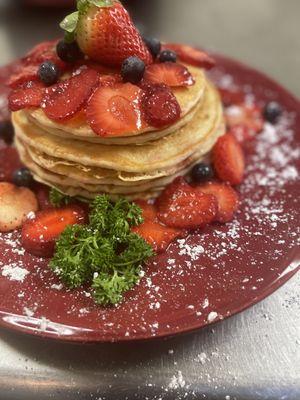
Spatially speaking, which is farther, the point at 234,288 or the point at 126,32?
the point at 126,32

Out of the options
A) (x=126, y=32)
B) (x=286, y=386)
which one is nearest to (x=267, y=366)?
(x=286, y=386)

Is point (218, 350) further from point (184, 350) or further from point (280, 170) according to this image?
point (280, 170)

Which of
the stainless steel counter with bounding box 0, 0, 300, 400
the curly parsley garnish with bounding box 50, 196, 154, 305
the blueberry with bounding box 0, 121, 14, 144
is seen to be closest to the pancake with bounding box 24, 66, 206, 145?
the curly parsley garnish with bounding box 50, 196, 154, 305

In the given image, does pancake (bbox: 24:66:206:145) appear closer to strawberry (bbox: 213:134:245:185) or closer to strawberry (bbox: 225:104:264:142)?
strawberry (bbox: 213:134:245:185)

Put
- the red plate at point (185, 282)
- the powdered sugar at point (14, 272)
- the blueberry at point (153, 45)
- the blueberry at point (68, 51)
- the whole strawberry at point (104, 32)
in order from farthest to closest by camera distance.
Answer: the blueberry at point (153, 45) < the blueberry at point (68, 51) < the whole strawberry at point (104, 32) < the powdered sugar at point (14, 272) < the red plate at point (185, 282)

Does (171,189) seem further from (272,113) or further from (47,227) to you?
(272,113)

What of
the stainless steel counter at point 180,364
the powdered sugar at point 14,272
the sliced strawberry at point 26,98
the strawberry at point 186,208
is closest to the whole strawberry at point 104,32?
the sliced strawberry at point 26,98

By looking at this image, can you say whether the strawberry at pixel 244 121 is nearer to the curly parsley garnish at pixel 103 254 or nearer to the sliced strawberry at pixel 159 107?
the sliced strawberry at pixel 159 107
